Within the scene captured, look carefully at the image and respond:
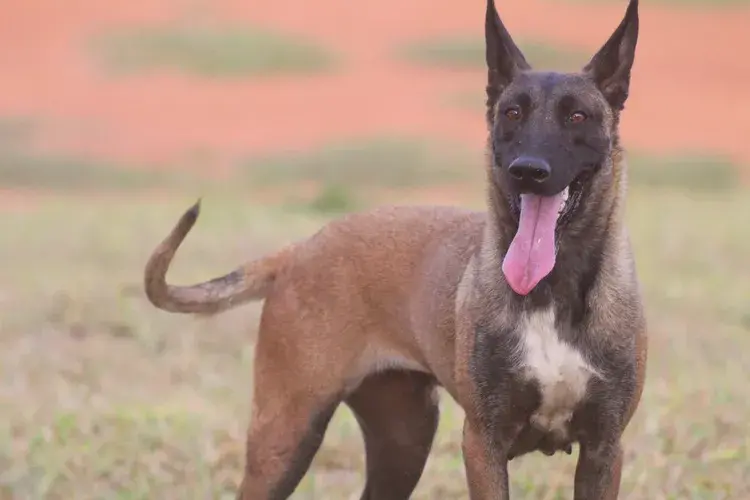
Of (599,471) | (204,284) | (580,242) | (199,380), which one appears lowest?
(199,380)

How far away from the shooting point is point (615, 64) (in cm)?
503

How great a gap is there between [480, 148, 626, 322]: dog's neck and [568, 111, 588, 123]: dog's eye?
0.64 ft

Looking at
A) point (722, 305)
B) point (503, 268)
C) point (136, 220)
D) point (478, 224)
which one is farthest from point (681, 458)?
point (136, 220)

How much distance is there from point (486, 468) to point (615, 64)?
4.90 feet

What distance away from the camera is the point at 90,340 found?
955cm

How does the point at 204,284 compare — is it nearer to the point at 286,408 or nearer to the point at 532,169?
the point at 286,408

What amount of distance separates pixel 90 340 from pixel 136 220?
555 cm

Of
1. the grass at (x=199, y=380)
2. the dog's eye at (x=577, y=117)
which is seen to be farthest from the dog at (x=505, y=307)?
the grass at (x=199, y=380)

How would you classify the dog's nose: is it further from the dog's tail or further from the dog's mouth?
the dog's tail

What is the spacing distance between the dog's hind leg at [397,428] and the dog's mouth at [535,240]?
1.19 metres

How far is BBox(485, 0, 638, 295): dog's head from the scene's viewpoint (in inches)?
187

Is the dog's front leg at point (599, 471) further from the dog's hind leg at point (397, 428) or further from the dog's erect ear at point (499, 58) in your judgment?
the dog's erect ear at point (499, 58)

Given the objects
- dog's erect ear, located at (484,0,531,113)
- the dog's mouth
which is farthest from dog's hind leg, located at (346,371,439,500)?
dog's erect ear, located at (484,0,531,113)

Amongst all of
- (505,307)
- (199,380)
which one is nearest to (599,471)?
(505,307)
